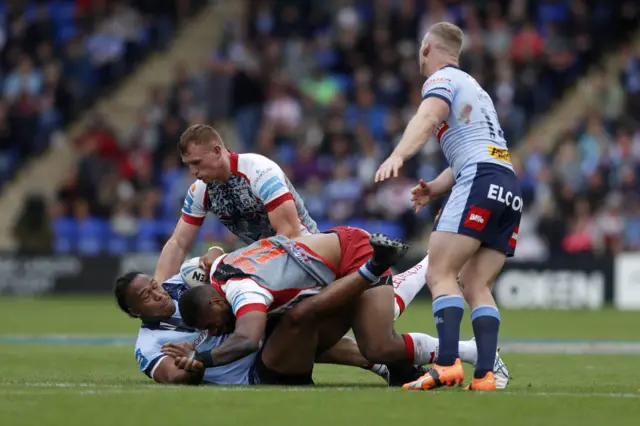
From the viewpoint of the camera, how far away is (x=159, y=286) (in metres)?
9.25

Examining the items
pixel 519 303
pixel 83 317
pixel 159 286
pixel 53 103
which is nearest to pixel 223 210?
pixel 159 286

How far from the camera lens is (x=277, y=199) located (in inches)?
377

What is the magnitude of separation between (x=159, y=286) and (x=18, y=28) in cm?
1850

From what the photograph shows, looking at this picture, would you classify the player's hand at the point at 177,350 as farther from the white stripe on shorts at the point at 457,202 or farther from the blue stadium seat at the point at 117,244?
the blue stadium seat at the point at 117,244

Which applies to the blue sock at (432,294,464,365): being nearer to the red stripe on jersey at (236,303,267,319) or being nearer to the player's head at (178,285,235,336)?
the red stripe on jersey at (236,303,267,319)

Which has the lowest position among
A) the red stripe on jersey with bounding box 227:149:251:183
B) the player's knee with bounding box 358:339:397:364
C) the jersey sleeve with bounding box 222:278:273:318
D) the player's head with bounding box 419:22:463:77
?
the player's knee with bounding box 358:339:397:364

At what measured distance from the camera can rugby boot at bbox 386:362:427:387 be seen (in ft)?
30.1

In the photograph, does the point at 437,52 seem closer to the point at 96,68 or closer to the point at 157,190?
the point at 157,190

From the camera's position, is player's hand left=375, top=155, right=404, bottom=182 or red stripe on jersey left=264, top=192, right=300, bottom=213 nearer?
player's hand left=375, top=155, right=404, bottom=182

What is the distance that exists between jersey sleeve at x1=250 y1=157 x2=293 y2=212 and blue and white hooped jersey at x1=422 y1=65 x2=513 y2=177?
144cm

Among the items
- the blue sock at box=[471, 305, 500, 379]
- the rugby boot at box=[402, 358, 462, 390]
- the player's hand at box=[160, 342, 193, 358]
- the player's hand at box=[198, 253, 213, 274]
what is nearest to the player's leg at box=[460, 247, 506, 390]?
the blue sock at box=[471, 305, 500, 379]

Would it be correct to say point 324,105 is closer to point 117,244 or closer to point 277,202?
point 117,244

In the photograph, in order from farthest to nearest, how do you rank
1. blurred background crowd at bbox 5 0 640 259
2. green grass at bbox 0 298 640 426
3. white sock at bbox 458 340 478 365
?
blurred background crowd at bbox 5 0 640 259
white sock at bbox 458 340 478 365
green grass at bbox 0 298 640 426

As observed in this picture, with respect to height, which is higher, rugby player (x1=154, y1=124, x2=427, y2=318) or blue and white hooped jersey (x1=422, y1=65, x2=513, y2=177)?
blue and white hooped jersey (x1=422, y1=65, x2=513, y2=177)
